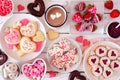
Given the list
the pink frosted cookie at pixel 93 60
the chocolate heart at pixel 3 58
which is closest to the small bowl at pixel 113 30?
the pink frosted cookie at pixel 93 60

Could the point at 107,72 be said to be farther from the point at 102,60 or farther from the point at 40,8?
the point at 40,8

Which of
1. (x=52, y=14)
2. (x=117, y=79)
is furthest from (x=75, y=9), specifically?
(x=117, y=79)

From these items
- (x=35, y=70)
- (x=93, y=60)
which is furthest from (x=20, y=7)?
(x=93, y=60)

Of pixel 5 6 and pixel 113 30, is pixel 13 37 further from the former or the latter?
pixel 113 30

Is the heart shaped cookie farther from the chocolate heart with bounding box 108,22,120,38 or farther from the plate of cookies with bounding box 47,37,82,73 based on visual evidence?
the chocolate heart with bounding box 108,22,120,38

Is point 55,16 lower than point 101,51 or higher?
higher

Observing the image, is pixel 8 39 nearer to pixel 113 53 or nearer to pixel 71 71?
pixel 71 71

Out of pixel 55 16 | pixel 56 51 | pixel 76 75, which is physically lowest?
pixel 76 75
